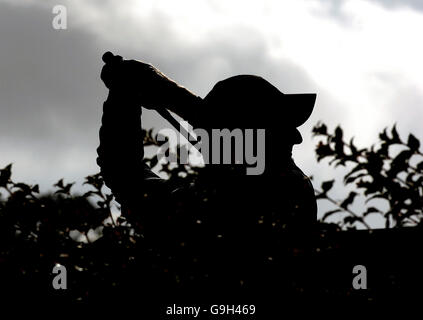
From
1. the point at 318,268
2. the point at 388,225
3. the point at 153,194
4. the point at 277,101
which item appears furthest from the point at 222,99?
the point at 388,225

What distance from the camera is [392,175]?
3.06 meters

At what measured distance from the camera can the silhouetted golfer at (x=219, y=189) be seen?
3332 millimetres

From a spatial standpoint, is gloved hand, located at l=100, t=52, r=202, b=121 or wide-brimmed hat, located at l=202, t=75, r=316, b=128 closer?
wide-brimmed hat, located at l=202, t=75, r=316, b=128

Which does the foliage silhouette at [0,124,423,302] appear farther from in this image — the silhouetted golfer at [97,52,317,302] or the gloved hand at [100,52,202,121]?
the gloved hand at [100,52,202,121]

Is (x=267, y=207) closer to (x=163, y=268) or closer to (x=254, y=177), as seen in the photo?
(x=254, y=177)

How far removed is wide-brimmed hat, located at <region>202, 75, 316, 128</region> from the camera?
503cm

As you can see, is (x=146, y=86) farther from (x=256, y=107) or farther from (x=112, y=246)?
(x=112, y=246)

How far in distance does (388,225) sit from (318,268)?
55cm

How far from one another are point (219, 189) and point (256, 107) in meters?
0.85

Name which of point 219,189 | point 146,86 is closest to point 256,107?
point 219,189

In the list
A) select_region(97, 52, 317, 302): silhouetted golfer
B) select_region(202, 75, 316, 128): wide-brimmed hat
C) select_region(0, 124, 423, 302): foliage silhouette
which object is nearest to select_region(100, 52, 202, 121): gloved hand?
select_region(97, 52, 317, 302): silhouetted golfer

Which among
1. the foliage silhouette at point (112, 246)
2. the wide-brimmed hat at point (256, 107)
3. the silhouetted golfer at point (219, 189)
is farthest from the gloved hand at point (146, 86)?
the foliage silhouette at point (112, 246)

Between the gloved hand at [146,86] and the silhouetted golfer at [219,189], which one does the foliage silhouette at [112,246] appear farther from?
the gloved hand at [146,86]

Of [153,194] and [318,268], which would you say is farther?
[153,194]
